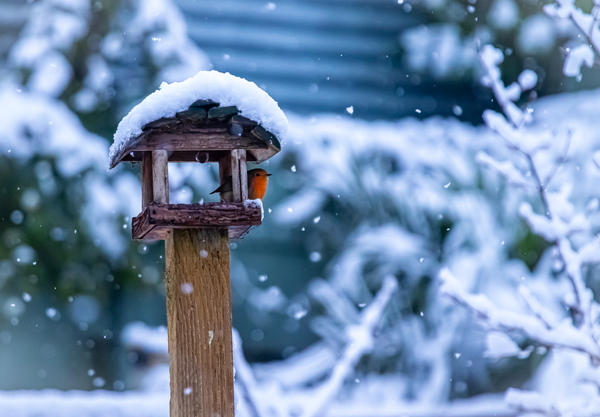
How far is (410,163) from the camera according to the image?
3918mm

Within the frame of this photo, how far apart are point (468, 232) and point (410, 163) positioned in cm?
63

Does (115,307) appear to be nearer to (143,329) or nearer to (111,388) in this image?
(143,329)

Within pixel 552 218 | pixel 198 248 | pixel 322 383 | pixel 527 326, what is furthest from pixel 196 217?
pixel 322 383

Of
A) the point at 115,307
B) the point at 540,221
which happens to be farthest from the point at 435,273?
the point at 115,307

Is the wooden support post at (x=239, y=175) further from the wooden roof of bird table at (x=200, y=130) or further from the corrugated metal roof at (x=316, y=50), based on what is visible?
the corrugated metal roof at (x=316, y=50)

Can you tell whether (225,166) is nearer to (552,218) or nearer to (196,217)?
(196,217)

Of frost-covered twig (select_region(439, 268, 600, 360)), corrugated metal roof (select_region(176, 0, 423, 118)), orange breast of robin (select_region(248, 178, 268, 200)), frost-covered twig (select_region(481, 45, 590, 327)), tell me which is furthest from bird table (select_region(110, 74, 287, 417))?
corrugated metal roof (select_region(176, 0, 423, 118))

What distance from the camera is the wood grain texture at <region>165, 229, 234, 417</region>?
4.08ft

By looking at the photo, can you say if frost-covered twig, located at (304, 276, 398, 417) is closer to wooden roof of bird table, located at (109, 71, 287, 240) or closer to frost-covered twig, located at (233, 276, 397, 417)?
frost-covered twig, located at (233, 276, 397, 417)

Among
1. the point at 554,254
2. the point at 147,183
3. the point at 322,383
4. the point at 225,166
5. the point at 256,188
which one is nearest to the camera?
the point at 147,183

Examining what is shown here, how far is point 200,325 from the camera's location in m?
1.27

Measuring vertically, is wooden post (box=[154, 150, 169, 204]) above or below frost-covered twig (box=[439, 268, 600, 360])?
above

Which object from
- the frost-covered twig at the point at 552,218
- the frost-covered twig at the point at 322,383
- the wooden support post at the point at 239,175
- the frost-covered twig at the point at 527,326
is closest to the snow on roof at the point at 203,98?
the wooden support post at the point at 239,175

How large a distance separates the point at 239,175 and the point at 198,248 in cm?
21
